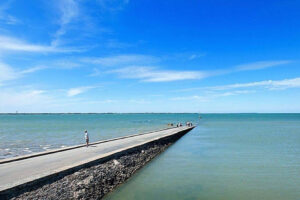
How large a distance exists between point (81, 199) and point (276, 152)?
66.3ft

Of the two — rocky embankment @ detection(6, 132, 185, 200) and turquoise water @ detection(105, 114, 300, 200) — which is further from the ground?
rocky embankment @ detection(6, 132, 185, 200)

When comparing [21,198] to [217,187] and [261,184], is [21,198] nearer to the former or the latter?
[217,187]

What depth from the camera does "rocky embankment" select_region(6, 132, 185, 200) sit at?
8752 millimetres

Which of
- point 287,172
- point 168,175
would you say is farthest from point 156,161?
point 287,172

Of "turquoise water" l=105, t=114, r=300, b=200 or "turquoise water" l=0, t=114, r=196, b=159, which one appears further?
"turquoise water" l=0, t=114, r=196, b=159

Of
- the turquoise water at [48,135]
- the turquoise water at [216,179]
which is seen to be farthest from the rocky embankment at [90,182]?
the turquoise water at [48,135]

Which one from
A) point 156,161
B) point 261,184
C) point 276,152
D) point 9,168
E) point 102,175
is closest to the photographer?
point 9,168

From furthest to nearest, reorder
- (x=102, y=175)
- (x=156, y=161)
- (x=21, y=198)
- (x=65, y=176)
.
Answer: (x=156, y=161), (x=102, y=175), (x=65, y=176), (x=21, y=198)

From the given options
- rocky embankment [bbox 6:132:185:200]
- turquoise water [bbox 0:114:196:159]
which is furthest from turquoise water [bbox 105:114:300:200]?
turquoise water [bbox 0:114:196:159]

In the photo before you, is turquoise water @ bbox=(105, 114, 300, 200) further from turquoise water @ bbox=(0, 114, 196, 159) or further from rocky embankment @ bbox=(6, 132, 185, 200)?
turquoise water @ bbox=(0, 114, 196, 159)

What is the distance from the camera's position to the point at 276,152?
905 inches

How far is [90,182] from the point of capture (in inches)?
428

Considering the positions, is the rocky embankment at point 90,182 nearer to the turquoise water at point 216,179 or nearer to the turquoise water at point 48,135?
the turquoise water at point 216,179

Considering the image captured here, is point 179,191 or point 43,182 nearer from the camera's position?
point 43,182
